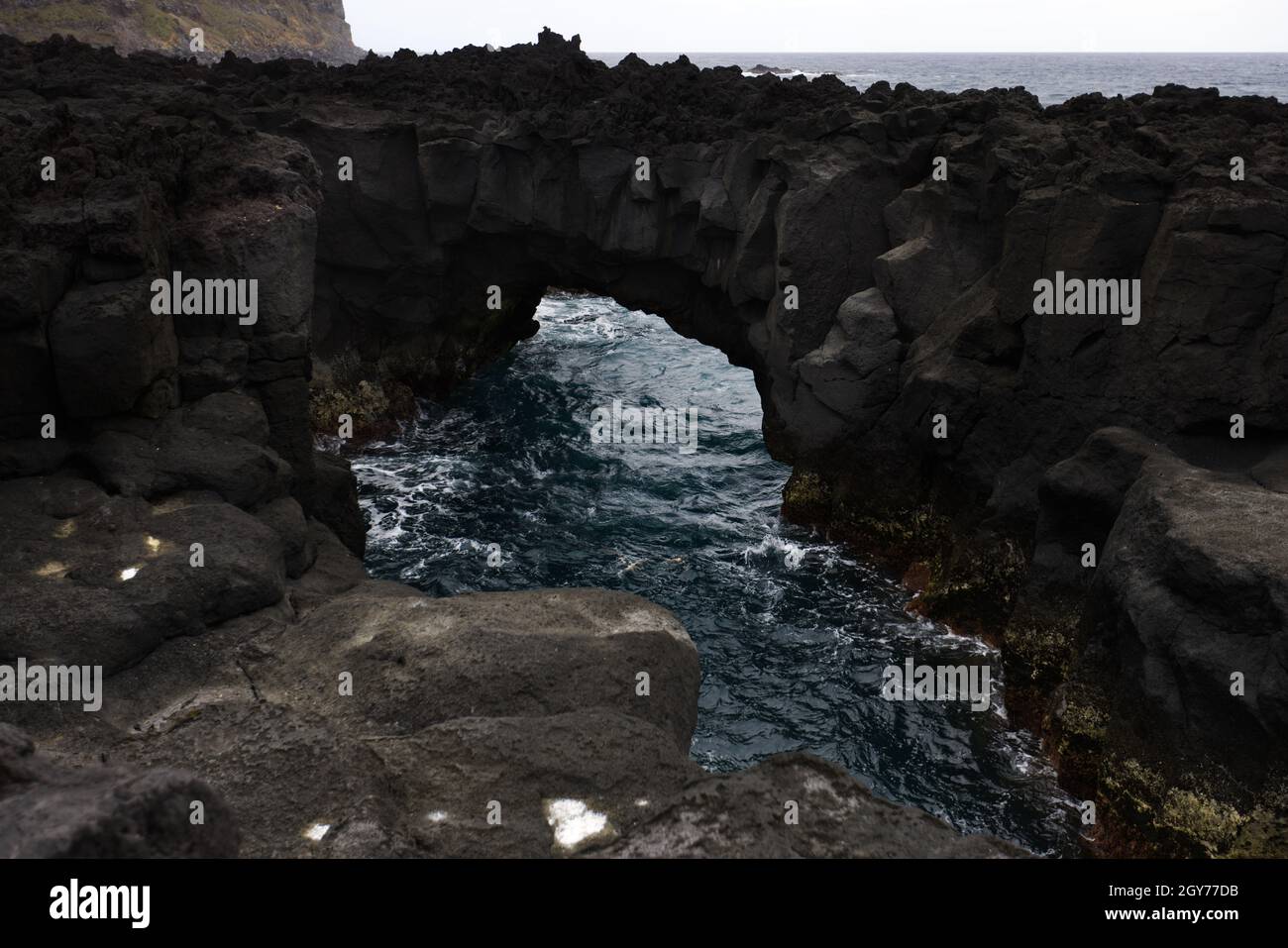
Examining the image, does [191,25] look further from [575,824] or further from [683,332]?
[575,824]

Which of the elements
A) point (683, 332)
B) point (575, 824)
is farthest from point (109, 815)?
point (683, 332)

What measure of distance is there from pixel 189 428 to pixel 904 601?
16541mm

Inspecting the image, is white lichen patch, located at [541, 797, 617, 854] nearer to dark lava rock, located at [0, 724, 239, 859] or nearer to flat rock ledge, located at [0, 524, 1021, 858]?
flat rock ledge, located at [0, 524, 1021, 858]

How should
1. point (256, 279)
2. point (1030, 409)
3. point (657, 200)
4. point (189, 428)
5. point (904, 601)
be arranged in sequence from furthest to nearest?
point (657, 200) < point (904, 601) < point (1030, 409) < point (256, 279) < point (189, 428)

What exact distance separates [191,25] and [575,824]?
126534 mm

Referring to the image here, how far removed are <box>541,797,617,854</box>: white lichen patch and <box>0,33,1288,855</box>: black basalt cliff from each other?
161 millimetres

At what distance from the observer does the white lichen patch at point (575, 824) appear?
9359mm

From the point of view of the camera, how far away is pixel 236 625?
14102mm

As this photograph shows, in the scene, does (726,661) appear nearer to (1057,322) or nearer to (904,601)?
(904,601)

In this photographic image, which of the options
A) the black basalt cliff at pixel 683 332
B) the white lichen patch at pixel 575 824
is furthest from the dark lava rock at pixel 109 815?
the white lichen patch at pixel 575 824

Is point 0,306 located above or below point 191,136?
below

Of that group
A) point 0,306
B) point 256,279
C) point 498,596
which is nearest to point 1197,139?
Answer: point 498,596

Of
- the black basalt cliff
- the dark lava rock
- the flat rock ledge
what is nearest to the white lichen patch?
the flat rock ledge

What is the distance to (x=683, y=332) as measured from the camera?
36281 mm
